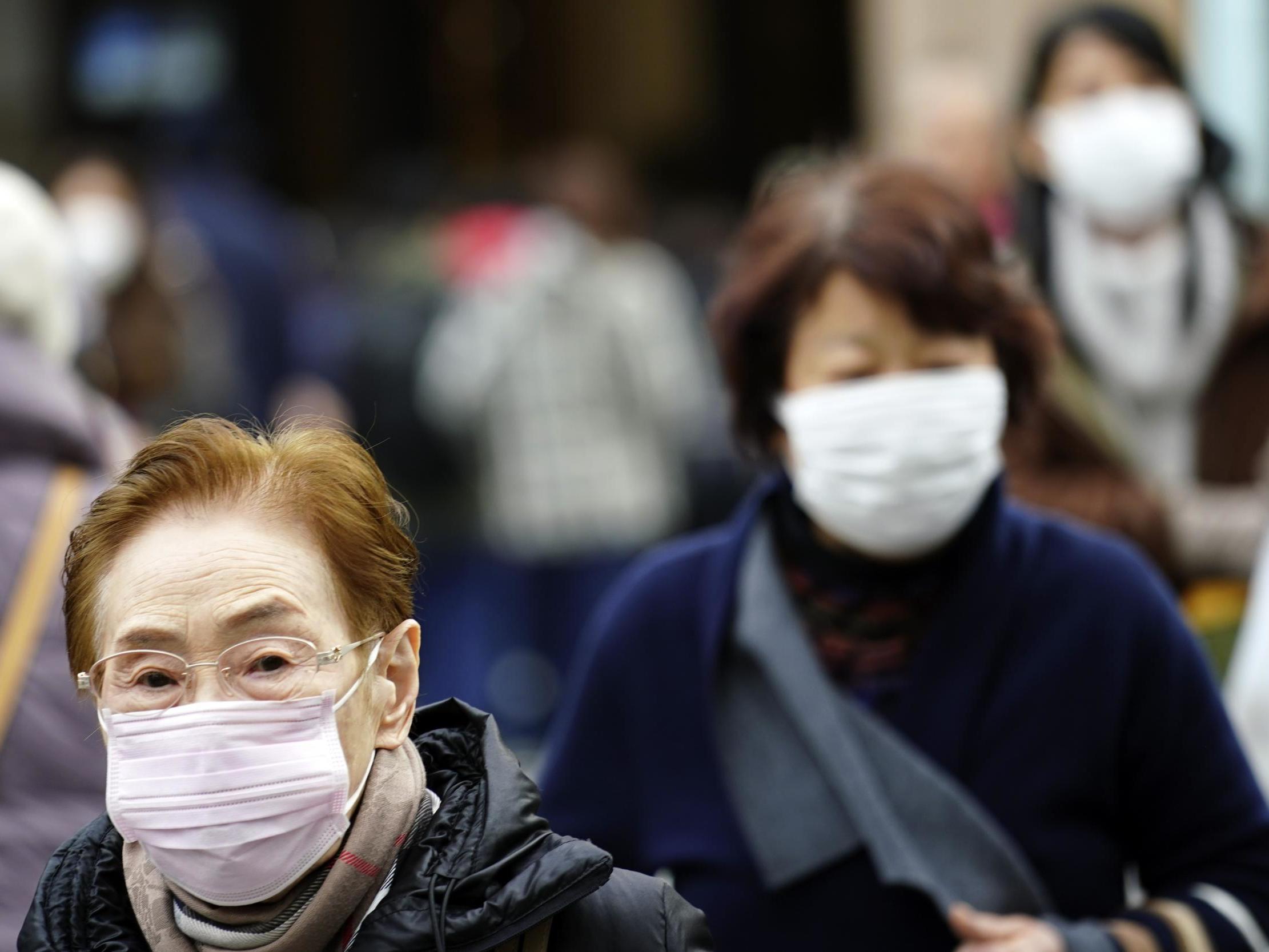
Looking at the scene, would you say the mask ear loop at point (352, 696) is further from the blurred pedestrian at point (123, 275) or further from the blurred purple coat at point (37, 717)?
the blurred pedestrian at point (123, 275)

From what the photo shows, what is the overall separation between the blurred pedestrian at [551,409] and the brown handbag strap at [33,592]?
483cm

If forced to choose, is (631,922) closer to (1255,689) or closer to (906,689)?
(906,689)

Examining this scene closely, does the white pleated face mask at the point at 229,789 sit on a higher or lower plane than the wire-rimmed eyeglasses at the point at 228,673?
lower

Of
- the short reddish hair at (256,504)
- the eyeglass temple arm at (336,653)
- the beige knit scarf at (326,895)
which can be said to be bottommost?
the beige knit scarf at (326,895)

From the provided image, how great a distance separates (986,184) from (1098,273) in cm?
191

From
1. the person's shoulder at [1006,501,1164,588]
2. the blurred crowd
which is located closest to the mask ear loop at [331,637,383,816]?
the blurred crowd

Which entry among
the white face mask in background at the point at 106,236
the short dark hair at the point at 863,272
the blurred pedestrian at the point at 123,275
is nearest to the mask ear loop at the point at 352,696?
the short dark hair at the point at 863,272

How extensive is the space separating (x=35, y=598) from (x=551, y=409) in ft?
16.8

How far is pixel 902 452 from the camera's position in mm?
3172

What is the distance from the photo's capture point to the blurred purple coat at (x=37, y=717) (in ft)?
10.1

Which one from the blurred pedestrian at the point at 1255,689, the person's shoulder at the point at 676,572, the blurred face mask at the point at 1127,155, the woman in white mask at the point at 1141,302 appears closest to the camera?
the person's shoulder at the point at 676,572

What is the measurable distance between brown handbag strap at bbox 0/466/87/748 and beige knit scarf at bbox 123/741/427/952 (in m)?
0.82

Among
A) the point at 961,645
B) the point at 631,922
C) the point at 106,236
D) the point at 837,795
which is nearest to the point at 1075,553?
the point at 961,645

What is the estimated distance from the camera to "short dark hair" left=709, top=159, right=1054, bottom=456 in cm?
318
